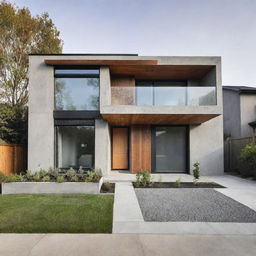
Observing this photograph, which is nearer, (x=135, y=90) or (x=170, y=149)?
(x=135, y=90)

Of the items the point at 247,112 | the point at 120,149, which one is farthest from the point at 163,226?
the point at 247,112

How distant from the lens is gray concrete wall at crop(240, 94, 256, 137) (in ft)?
41.3

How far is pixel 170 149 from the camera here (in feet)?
32.6

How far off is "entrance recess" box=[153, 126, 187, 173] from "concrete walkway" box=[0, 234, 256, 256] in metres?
6.70

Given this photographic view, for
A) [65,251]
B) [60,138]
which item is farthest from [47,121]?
[65,251]

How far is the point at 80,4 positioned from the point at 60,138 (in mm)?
7666

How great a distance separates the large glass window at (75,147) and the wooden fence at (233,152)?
27.4 ft

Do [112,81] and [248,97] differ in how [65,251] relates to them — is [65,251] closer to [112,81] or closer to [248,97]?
[112,81]

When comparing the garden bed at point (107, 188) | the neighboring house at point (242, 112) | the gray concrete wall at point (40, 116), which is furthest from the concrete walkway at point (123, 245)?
the neighboring house at point (242, 112)

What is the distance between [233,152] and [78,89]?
32.2 feet

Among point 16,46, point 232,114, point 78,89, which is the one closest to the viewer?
point 78,89

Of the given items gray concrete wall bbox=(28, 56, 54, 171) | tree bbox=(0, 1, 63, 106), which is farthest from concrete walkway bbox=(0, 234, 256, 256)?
tree bbox=(0, 1, 63, 106)

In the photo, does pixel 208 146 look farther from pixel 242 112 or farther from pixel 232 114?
pixel 232 114

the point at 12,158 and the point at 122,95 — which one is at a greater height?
the point at 122,95
